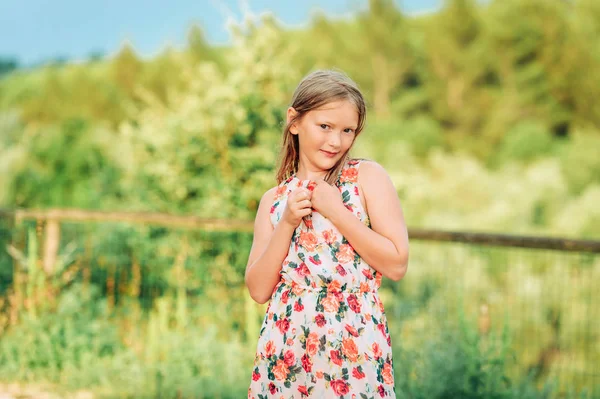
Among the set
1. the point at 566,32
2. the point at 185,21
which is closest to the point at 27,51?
the point at 185,21

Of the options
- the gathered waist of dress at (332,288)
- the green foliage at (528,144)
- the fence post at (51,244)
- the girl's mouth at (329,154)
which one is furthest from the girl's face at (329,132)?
the green foliage at (528,144)

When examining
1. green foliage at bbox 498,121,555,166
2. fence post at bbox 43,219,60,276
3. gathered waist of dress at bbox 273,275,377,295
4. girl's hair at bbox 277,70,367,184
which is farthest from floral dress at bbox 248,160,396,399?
green foliage at bbox 498,121,555,166

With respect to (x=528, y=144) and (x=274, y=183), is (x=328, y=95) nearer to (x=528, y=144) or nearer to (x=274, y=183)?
(x=274, y=183)

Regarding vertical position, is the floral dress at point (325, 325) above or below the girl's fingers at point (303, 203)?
below

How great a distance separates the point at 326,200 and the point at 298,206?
0.08 meters

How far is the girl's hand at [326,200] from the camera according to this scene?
69.8 inches

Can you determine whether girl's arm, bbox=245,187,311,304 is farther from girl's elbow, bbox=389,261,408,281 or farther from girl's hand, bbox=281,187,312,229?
girl's elbow, bbox=389,261,408,281

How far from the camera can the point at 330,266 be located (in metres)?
1.81

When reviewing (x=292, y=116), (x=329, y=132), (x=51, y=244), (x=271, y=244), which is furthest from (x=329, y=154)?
(x=51, y=244)

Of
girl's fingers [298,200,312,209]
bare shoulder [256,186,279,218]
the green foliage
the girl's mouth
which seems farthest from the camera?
the green foliage

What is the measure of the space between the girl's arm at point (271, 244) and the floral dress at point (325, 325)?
33mm

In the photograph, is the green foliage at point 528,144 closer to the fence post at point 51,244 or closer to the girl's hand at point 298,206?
the fence post at point 51,244

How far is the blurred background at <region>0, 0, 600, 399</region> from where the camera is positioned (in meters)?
4.30

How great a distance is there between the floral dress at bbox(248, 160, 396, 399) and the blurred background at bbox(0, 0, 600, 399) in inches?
17.9
